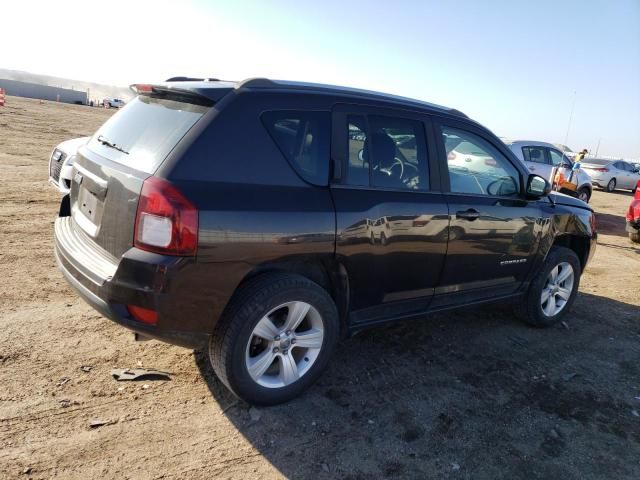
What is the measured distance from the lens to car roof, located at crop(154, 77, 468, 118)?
294 cm

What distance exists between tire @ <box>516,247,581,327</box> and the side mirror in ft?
2.32

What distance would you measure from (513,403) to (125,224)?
2817 millimetres

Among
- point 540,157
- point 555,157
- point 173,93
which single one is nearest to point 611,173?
point 555,157

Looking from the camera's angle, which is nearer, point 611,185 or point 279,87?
point 279,87

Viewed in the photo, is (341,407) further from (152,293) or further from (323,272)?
(152,293)

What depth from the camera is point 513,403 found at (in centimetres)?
344

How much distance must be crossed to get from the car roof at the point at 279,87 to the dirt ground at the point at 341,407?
6.21 ft

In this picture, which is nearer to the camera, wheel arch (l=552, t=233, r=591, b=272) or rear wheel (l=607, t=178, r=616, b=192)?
wheel arch (l=552, t=233, r=591, b=272)

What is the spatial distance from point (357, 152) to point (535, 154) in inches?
462

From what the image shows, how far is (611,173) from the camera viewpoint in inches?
862

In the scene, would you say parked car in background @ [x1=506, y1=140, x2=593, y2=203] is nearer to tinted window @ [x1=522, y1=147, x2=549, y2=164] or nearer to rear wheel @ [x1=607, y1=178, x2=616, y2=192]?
tinted window @ [x1=522, y1=147, x2=549, y2=164]

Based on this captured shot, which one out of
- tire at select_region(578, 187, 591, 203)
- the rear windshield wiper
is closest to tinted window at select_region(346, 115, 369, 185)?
the rear windshield wiper

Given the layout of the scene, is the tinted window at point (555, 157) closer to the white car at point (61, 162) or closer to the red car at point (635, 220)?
the red car at point (635, 220)

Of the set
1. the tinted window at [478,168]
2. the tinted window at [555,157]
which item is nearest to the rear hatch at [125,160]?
the tinted window at [478,168]
